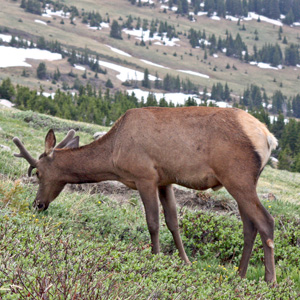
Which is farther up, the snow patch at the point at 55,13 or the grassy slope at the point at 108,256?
the grassy slope at the point at 108,256

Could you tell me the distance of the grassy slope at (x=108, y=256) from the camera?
402cm

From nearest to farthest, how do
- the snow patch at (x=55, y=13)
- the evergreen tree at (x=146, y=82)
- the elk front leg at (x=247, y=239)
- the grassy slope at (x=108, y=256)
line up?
the grassy slope at (x=108, y=256), the elk front leg at (x=247, y=239), the evergreen tree at (x=146, y=82), the snow patch at (x=55, y=13)

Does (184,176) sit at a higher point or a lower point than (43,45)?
higher

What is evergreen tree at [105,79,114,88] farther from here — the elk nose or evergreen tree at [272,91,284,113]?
the elk nose

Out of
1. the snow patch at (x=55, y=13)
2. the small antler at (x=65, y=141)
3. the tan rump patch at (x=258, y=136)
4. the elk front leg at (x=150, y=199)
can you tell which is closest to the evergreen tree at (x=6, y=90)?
the small antler at (x=65, y=141)

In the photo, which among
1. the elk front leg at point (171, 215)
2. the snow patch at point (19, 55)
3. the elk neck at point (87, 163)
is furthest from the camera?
the snow patch at point (19, 55)

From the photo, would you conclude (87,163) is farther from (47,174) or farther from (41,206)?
(41,206)

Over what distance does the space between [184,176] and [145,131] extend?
3.19 feet

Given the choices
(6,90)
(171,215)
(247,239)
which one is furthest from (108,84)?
(247,239)

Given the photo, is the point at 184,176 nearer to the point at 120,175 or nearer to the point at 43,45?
the point at 120,175

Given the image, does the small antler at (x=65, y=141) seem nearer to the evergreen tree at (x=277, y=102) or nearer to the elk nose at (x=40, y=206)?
the elk nose at (x=40, y=206)

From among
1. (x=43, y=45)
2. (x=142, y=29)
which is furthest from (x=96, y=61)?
(x=142, y=29)

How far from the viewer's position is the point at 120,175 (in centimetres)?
747

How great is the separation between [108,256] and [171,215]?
221 centimetres
